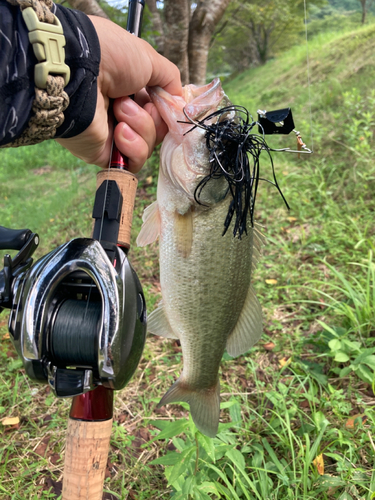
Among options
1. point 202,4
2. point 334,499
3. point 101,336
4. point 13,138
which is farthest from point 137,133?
point 202,4

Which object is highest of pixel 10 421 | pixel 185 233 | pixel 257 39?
pixel 257 39

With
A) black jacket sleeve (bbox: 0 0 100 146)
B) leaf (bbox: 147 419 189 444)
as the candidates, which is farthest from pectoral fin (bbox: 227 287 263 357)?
black jacket sleeve (bbox: 0 0 100 146)

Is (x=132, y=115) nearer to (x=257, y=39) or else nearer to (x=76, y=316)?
(x=76, y=316)

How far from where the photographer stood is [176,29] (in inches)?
160

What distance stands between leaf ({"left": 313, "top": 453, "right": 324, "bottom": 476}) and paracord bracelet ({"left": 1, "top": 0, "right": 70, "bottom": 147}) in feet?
7.37

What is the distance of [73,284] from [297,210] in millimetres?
3696

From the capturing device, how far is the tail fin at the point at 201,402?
5.22 feet

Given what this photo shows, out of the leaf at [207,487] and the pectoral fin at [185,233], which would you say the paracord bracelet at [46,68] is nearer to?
the pectoral fin at [185,233]

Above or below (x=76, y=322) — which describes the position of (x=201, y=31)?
above

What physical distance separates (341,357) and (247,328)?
3.78 ft

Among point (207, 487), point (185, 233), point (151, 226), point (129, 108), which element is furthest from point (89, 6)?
point (207, 487)

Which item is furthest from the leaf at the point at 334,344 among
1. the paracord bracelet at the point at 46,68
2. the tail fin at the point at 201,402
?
the paracord bracelet at the point at 46,68

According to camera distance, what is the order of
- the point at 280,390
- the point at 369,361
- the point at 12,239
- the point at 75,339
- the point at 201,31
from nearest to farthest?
the point at 75,339 → the point at 12,239 → the point at 369,361 → the point at 280,390 → the point at 201,31

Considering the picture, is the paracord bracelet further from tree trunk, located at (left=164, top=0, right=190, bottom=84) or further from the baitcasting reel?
tree trunk, located at (left=164, top=0, right=190, bottom=84)
